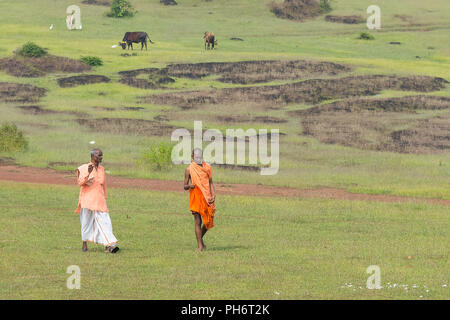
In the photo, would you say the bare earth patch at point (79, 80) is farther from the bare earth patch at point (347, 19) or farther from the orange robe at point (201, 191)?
the bare earth patch at point (347, 19)

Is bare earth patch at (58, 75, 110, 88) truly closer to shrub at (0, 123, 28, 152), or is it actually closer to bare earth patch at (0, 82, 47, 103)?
bare earth patch at (0, 82, 47, 103)

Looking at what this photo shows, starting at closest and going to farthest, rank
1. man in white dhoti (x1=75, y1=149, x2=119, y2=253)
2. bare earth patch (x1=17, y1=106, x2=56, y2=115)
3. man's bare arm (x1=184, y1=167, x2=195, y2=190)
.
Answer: man's bare arm (x1=184, y1=167, x2=195, y2=190) < man in white dhoti (x1=75, y1=149, x2=119, y2=253) < bare earth patch (x1=17, y1=106, x2=56, y2=115)

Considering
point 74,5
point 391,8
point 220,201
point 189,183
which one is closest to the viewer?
point 189,183

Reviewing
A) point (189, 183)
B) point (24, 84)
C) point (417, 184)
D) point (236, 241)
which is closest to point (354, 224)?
point (236, 241)

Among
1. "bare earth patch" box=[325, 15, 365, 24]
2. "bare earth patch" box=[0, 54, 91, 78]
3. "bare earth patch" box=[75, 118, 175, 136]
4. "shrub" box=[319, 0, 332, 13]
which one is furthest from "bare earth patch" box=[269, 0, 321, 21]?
"bare earth patch" box=[75, 118, 175, 136]

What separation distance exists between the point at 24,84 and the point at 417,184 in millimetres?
30159

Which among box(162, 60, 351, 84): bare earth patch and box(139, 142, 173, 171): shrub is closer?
box(139, 142, 173, 171): shrub

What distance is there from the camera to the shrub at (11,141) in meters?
33.2

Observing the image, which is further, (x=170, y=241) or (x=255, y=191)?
(x=255, y=191)

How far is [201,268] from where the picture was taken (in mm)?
13461

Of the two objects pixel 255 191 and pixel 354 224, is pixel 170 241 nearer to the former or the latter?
pixel 354 224

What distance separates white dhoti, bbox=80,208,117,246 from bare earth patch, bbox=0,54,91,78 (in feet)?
132

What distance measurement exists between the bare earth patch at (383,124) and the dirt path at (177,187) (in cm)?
1033

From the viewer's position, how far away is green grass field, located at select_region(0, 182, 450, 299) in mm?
11969
